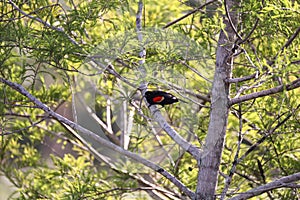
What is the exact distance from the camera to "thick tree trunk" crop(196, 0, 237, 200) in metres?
1.54

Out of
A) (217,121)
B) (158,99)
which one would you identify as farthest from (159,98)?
(217,121)

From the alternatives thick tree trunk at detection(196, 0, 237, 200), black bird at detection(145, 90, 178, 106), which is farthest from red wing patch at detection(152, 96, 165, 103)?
thick tree trunk at detection(196, 0, 237, 200)

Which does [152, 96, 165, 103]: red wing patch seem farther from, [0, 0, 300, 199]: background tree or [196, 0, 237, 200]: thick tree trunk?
[196, 0, 237, 200]: thick tree trunk

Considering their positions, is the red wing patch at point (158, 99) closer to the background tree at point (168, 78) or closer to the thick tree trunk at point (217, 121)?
the background tree at point (168, 78)

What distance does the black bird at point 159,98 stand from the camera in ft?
4.93

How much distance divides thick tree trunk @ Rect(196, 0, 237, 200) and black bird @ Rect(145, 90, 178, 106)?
A: 116 mm

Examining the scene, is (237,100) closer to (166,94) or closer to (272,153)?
(166,94)

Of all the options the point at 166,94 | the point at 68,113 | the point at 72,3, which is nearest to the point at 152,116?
the point at 166,94

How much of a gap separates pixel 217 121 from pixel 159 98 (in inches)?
6.1

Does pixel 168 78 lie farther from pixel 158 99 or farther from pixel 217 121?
pixel 217 121

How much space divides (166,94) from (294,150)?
69 centimetres

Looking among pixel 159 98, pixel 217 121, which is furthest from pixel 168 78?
pixel 217 121

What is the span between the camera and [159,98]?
1527 mm

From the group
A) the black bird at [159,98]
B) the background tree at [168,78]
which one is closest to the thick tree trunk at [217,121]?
the background tree at [168,78]
